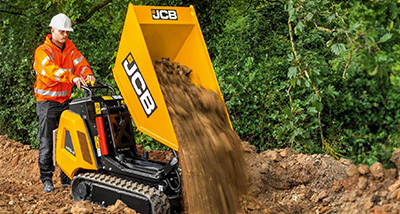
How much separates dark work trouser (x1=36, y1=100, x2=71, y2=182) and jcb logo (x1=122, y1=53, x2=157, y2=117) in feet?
5.00

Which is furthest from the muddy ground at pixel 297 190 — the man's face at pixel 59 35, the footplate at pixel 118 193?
the man's face at pixel 59 35

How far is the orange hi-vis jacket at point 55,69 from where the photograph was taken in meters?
4.97

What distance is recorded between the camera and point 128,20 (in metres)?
4.22

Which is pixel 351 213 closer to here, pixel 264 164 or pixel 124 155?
pixel 264 164

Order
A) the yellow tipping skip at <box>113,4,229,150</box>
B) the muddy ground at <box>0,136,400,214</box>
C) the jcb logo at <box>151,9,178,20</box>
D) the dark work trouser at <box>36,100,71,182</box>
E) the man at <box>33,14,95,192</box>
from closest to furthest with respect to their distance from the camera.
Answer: the muddy ground at <box>0,136,400,214</box> < the yellow tipping skip at <box>113,4,229,150</box> < the jcb logo at <box>151,9,178,20</box> < the man at <box>33,14,95,192</box> < the dark work trouser at <box>36,100,71,182</box>

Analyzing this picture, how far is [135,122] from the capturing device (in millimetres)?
4332

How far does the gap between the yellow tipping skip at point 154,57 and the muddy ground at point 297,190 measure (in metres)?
0.89

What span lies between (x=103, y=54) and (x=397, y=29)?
6044 mm

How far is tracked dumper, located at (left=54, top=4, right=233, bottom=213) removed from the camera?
405cm

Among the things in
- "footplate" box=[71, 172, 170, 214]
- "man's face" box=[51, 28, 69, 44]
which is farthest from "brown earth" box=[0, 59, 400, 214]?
"man's face" box=[51, 28, 69, 44]

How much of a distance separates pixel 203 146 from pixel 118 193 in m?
1.00

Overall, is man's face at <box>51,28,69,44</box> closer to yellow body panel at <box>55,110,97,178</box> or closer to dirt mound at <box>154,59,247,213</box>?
yellow body panel at <box>55,110,97,178</box>

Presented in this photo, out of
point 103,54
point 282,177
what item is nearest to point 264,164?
point 282,177

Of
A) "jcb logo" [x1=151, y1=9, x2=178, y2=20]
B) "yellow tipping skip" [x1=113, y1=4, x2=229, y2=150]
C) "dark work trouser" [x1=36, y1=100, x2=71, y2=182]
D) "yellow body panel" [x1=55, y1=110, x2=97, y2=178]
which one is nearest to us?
"yellow tipping skip" [x1=113, y1=4, x2=229, y2=150]
